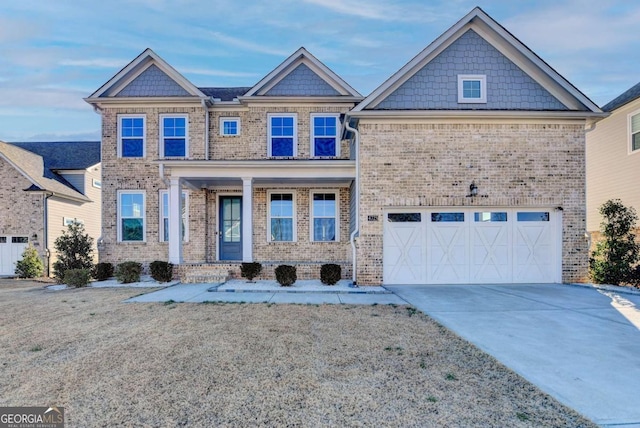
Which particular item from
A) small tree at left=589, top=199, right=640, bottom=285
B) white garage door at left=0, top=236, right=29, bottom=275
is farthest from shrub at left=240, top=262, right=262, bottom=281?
white garage door at left=0, top=236, right=29, bottom=275

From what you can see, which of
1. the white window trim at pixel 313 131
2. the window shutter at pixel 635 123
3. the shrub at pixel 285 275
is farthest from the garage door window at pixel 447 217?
the window shutter at pixel 635 123

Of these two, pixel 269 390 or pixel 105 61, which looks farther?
pixel 105 61

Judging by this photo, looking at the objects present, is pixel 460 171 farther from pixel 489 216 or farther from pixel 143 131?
pixel 143 131

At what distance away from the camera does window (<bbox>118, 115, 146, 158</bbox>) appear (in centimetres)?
1278

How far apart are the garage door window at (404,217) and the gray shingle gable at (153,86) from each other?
8.60 metres

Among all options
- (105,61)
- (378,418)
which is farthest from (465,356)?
(105,61)

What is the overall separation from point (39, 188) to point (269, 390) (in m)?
16.7

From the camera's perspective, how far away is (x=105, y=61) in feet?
55.7

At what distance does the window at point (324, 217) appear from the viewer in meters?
12.8

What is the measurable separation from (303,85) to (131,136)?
21.7 feet

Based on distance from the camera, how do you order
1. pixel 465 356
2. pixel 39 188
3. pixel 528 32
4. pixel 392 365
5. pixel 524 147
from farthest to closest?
pixel 39 188
pixel 528 32
pixel 524 147
pixel 465 356
pixel 392 365

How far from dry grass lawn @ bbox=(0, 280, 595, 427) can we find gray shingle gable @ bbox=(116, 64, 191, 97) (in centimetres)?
900

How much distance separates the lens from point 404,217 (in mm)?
10406

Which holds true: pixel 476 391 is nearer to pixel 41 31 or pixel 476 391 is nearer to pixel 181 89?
pixel 181 89
